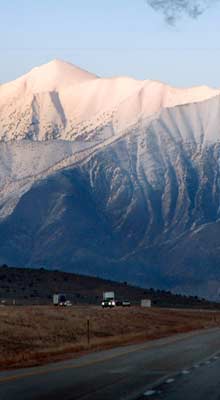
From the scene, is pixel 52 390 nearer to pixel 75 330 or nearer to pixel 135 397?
pixel 135 397

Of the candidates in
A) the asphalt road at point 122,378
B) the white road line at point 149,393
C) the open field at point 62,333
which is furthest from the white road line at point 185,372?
the white road line at point 149,393

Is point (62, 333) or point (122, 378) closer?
point (122, 378)

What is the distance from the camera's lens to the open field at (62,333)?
4697cm

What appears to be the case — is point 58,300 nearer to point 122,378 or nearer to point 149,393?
point 122,378

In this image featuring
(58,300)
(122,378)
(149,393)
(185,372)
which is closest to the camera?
(149,393)

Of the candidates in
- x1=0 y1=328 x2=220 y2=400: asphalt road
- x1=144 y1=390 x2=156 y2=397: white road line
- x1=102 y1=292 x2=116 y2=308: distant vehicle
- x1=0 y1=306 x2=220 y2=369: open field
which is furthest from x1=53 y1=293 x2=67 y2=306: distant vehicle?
x1=144 y1=390 x2=156 y2=397: white road line

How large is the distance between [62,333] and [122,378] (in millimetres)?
30639

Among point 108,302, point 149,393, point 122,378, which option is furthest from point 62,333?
point 108,302

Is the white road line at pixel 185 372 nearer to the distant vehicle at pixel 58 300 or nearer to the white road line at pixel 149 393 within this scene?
the white road line at pixel 149 393

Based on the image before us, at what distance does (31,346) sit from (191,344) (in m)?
8.37

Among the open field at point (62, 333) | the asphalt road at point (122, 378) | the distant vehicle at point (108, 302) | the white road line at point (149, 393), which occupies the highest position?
the distant vehicle at point (108, 302)

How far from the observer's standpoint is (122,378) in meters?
34.0

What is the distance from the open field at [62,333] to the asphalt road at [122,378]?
86.3 inches

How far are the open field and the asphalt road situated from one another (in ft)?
7.19
